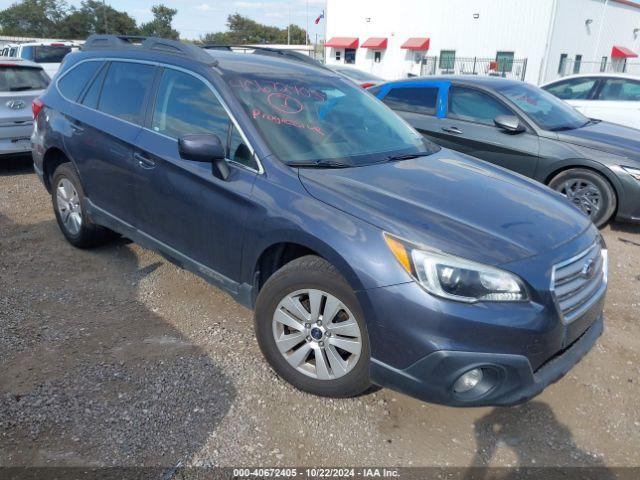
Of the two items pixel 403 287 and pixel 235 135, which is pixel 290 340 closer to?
pixel 403 287

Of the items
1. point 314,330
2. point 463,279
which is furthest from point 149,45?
point 463,279

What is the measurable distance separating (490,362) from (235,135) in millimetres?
1869

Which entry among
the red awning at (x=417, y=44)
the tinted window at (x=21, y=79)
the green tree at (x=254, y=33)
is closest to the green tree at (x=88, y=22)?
the green tree at (x=254, y=33)

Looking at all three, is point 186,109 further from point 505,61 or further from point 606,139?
point 505,61

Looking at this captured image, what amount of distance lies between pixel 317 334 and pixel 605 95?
345 inches

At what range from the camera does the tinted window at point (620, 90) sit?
29.1 ft

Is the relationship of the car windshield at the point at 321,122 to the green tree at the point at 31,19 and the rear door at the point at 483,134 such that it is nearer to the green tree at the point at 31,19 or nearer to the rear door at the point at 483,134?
the rear door at the point at 483,134

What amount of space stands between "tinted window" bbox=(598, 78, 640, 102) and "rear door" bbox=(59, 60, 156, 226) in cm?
847

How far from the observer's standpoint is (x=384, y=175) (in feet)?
9.62

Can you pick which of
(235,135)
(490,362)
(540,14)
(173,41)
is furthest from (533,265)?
(540,14)

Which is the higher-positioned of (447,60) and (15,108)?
(447,60)

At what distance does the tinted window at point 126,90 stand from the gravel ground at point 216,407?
4.60 feet

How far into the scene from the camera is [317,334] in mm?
2652

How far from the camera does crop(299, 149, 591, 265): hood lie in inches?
93.1
